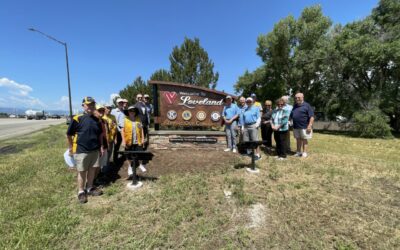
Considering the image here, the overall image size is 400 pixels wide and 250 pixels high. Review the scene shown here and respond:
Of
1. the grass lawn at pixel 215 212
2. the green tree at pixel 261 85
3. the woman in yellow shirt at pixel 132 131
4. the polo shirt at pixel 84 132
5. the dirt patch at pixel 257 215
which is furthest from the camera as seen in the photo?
the green tree at pixel 261 85

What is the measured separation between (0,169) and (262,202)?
657 centimetres

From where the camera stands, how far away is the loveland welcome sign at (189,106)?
23.6ft

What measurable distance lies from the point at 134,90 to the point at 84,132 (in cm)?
1636

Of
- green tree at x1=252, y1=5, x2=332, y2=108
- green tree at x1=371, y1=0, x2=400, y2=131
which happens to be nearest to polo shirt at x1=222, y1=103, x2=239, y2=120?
green tree at x1=371, y1=0, x2=400, y2=131

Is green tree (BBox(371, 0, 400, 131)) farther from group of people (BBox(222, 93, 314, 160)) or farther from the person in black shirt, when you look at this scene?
group of people (BBox(222, 93, 314, 160))

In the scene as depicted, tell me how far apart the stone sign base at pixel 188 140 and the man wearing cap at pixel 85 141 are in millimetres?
2788

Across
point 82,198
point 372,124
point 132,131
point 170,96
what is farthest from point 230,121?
point 372,124

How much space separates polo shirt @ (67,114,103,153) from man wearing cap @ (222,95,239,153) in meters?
3.66

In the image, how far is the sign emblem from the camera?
7164 mm

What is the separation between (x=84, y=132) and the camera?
3.83 meters

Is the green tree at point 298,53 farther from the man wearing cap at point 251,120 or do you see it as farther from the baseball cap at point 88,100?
the baseball cap at point 88,100

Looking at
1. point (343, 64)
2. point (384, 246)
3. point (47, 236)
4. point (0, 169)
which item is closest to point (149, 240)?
point (47, 236)

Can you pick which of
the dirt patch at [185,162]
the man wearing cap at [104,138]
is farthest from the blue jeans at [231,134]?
the man wearing cap at [104,138]

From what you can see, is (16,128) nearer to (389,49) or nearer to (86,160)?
(86,160)
